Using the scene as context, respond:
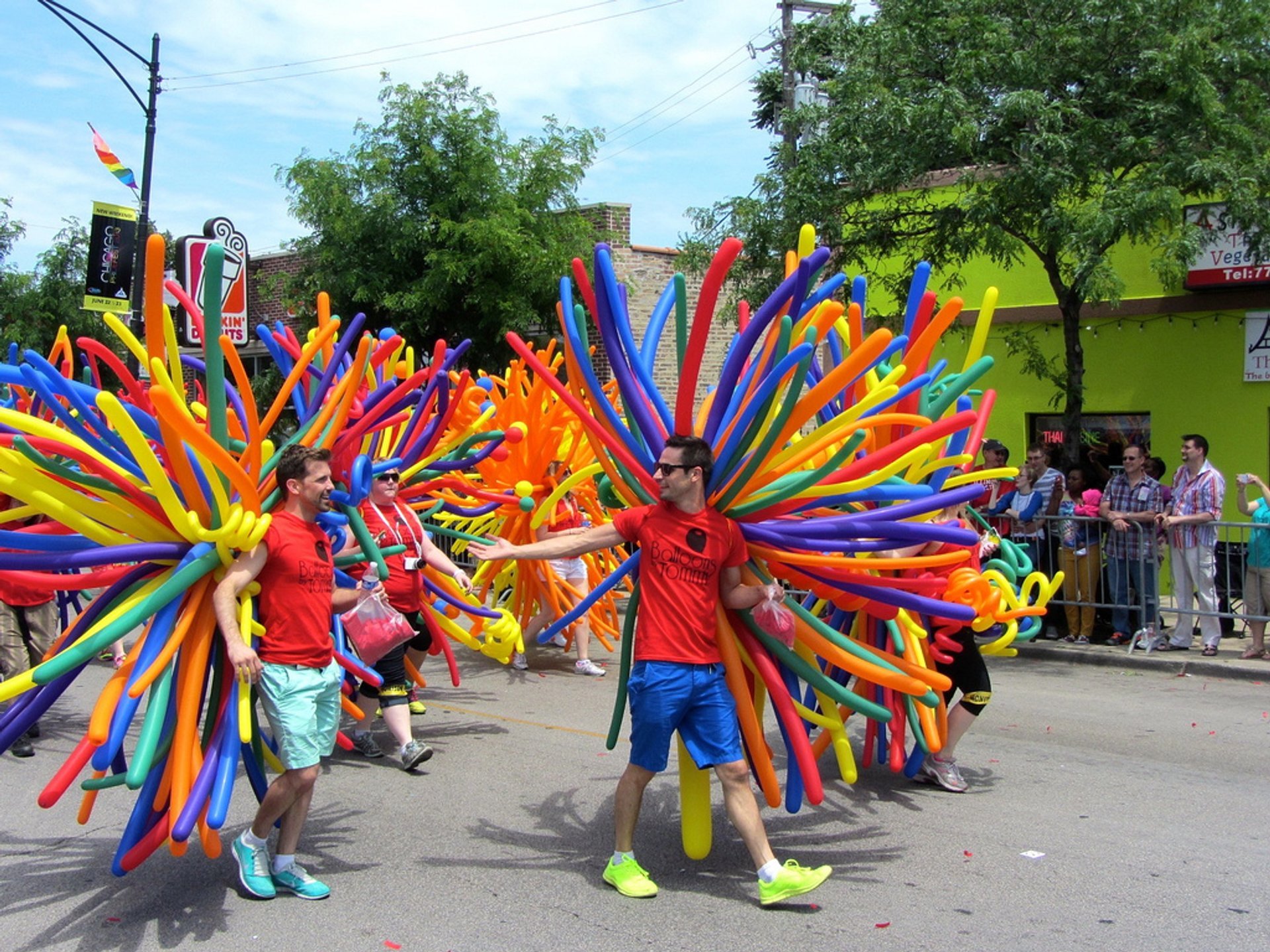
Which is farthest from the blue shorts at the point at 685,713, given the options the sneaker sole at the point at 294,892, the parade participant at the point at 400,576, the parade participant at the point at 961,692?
the parade participant at the point at 400,576

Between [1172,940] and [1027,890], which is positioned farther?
[1027,890]

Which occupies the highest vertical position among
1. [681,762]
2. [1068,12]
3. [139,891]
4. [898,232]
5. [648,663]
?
[1068,12]

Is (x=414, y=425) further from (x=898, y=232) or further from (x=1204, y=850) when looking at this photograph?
(x=898, y=232)

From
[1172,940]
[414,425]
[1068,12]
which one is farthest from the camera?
[1068,12]

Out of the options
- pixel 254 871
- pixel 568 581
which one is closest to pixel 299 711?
pixel 254 871

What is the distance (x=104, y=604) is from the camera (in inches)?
173

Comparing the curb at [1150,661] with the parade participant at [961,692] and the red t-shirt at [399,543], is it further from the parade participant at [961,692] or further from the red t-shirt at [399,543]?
the red t-shirt at [399,543]

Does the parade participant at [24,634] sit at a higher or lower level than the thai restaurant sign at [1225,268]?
lower

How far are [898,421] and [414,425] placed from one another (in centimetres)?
272

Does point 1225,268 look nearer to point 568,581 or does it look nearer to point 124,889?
point 568,581

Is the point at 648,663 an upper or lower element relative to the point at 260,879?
upper

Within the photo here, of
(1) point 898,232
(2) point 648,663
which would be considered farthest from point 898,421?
(1) point 898,232

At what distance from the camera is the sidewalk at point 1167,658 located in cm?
888

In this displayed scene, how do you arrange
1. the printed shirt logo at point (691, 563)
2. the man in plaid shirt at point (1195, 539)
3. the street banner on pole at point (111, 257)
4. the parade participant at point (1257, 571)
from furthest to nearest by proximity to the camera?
the street banner on pole at point (111, 257) < the man in plaid shirt at point (1195, 539) < the parade participant at point (1257, 571) < the printed shirt logo at point (691, 563)
